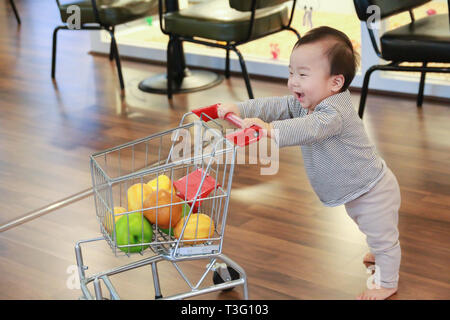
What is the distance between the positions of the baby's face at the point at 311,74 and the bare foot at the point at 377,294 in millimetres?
533

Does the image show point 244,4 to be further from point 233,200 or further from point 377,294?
point 377,294

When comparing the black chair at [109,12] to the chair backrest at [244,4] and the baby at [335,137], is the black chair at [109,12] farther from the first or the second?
the baby at [335,137]

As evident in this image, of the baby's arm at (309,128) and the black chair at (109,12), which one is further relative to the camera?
the black chair at (109,12)

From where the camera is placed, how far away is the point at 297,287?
188cm

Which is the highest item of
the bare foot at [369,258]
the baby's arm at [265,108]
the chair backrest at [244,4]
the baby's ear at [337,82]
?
the baby's ear at [337,82]

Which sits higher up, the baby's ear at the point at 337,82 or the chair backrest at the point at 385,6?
the baby's ear at the point at 337,82

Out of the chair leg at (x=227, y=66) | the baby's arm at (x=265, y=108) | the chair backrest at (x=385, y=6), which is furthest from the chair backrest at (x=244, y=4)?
the baby's arm at (x=265, y=108)

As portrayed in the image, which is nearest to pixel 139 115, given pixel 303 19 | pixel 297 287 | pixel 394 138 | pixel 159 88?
pixel 159 88

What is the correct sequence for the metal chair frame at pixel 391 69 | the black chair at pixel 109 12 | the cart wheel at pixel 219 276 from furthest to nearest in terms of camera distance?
Result: the black chair at pixel 109 12 < the metal chair frame at pixel 391 69 < the cart wheel at pixel 219 276

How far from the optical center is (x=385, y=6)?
9.18 feet

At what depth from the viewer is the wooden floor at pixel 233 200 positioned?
192 cm

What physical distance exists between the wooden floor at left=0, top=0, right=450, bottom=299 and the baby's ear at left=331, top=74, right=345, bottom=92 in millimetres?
562
